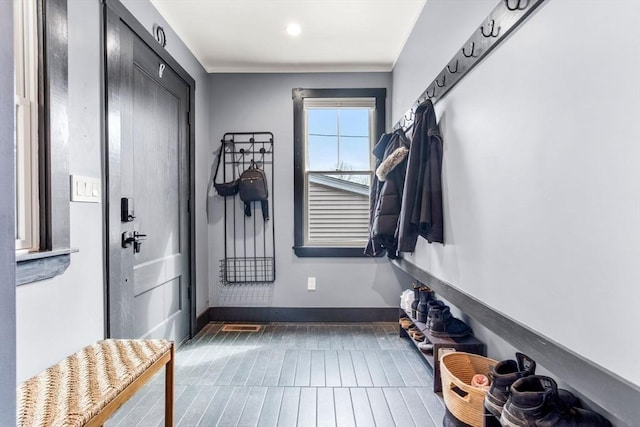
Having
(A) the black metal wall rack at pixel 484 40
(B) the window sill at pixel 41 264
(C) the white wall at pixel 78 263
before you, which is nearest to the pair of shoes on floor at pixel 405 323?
(A) the black metal wall rack at pixel 484 40

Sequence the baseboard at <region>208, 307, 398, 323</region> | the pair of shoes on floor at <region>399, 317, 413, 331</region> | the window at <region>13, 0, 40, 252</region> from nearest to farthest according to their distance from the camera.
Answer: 1. the window at <region>13, 0, 40, 252</region>
2. the pair of shoes on floor at <region>399, 317, 413, 331</region>
3. the baseboard at <region>208, 307, 398, 323</region>

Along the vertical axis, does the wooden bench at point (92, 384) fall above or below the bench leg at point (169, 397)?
above

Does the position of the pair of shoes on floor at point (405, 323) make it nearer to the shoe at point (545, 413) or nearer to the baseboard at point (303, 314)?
the baseboard at point (303, 314)

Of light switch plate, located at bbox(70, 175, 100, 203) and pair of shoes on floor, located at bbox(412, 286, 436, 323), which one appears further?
pair of shoes on floor, located at bbox(412, 286, 436, 323)

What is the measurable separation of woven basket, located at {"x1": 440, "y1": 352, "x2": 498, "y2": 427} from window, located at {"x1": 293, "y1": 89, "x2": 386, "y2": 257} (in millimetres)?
A: 1590

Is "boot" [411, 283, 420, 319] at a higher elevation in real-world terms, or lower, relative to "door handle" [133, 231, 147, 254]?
lower

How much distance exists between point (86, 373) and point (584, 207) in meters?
1.80

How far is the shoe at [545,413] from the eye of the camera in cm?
100

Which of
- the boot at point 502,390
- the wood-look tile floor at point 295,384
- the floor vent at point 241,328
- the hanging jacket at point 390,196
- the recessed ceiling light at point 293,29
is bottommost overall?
the floor vent at point 241,328

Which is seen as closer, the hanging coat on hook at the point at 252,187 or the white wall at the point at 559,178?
the white wall at the point at 559,178

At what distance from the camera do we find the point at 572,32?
2.97ft

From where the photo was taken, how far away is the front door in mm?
1816

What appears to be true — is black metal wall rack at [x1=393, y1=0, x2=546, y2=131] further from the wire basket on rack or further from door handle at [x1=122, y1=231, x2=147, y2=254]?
the wire basket on rack

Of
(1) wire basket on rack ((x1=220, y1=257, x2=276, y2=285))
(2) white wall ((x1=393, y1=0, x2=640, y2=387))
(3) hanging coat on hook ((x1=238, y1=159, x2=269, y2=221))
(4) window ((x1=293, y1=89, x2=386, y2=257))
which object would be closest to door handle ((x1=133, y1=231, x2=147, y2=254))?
(3) hanging coat on hook ((x1=238, y1=159, x2=269, y2=221))
